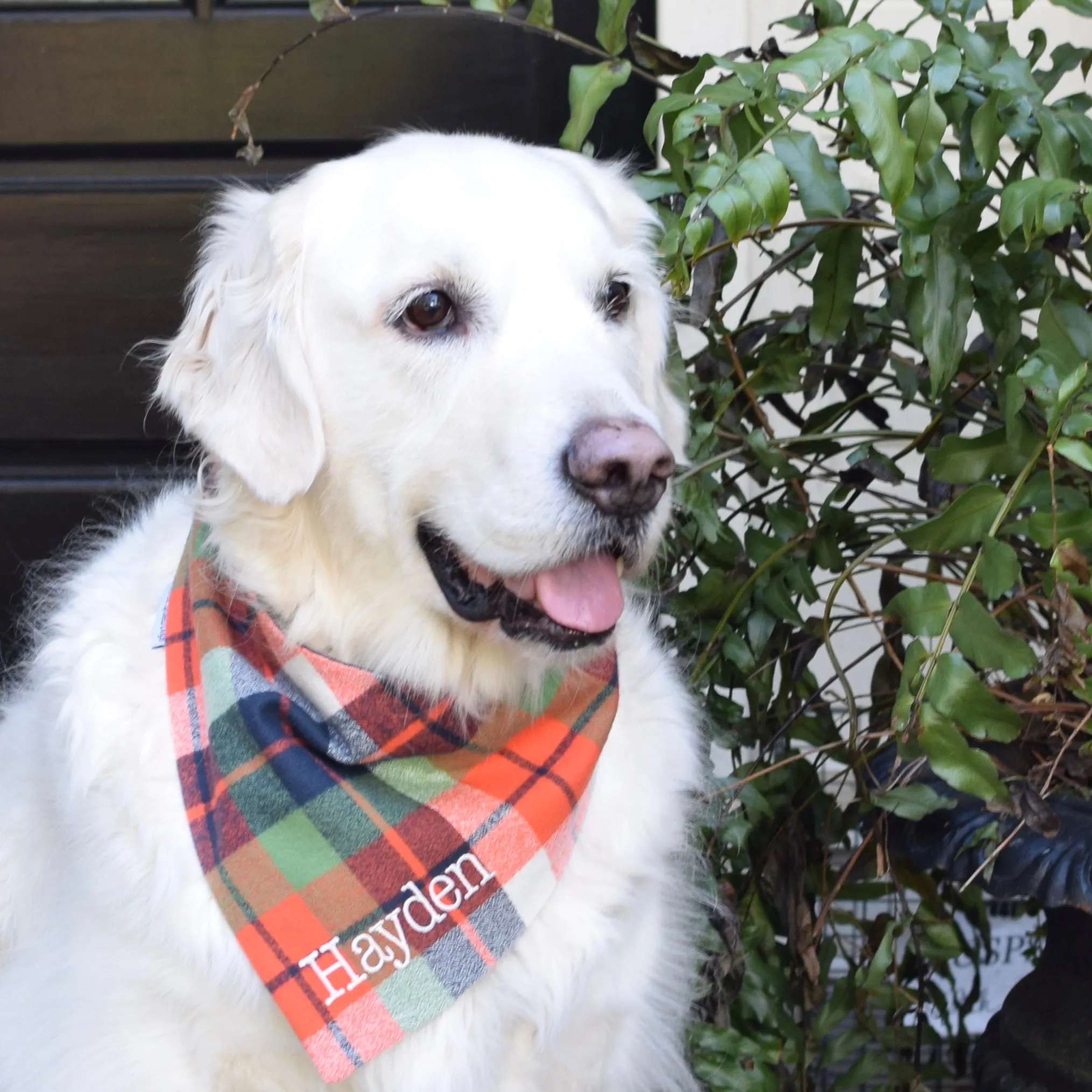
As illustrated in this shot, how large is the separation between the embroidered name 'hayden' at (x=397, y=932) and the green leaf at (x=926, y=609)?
58cm

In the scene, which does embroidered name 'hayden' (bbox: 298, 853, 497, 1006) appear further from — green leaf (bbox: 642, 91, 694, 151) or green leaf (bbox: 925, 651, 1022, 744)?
green leaf (bbox: 642, 91, 694, 151)

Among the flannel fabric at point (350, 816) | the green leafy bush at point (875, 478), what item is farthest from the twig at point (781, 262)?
the flannel fabric at point (350, 816)

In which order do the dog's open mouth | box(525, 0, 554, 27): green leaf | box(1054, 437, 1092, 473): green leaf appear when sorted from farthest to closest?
1. box(525, 0, 554, 27): green leaf
2. the dog's open mouth
3. box(1054, 437, 1092, 473): green leaf

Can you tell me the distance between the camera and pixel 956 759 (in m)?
1.27

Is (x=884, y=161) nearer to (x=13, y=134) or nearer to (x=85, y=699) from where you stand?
(x=85, y=699)

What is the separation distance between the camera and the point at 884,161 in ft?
4.06

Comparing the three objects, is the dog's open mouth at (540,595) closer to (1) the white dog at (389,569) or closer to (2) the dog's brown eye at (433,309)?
(1) the white dog at (389,569)

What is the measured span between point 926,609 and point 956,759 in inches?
6.6

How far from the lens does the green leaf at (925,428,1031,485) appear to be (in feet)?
4.55

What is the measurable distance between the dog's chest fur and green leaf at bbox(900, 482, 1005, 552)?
49cm

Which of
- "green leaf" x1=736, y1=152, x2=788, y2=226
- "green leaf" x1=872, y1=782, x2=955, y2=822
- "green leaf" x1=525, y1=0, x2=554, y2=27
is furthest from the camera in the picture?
"green leaf" x1=525, y1=0, x2=554, y2=27

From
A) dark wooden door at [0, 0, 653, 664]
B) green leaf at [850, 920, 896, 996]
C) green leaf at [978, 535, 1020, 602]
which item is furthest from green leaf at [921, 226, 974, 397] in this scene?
dark wooden door at [0, 0, 653, 664]

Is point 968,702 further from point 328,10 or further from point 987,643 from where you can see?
point 328,10

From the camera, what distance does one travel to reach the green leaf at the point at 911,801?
147cm
